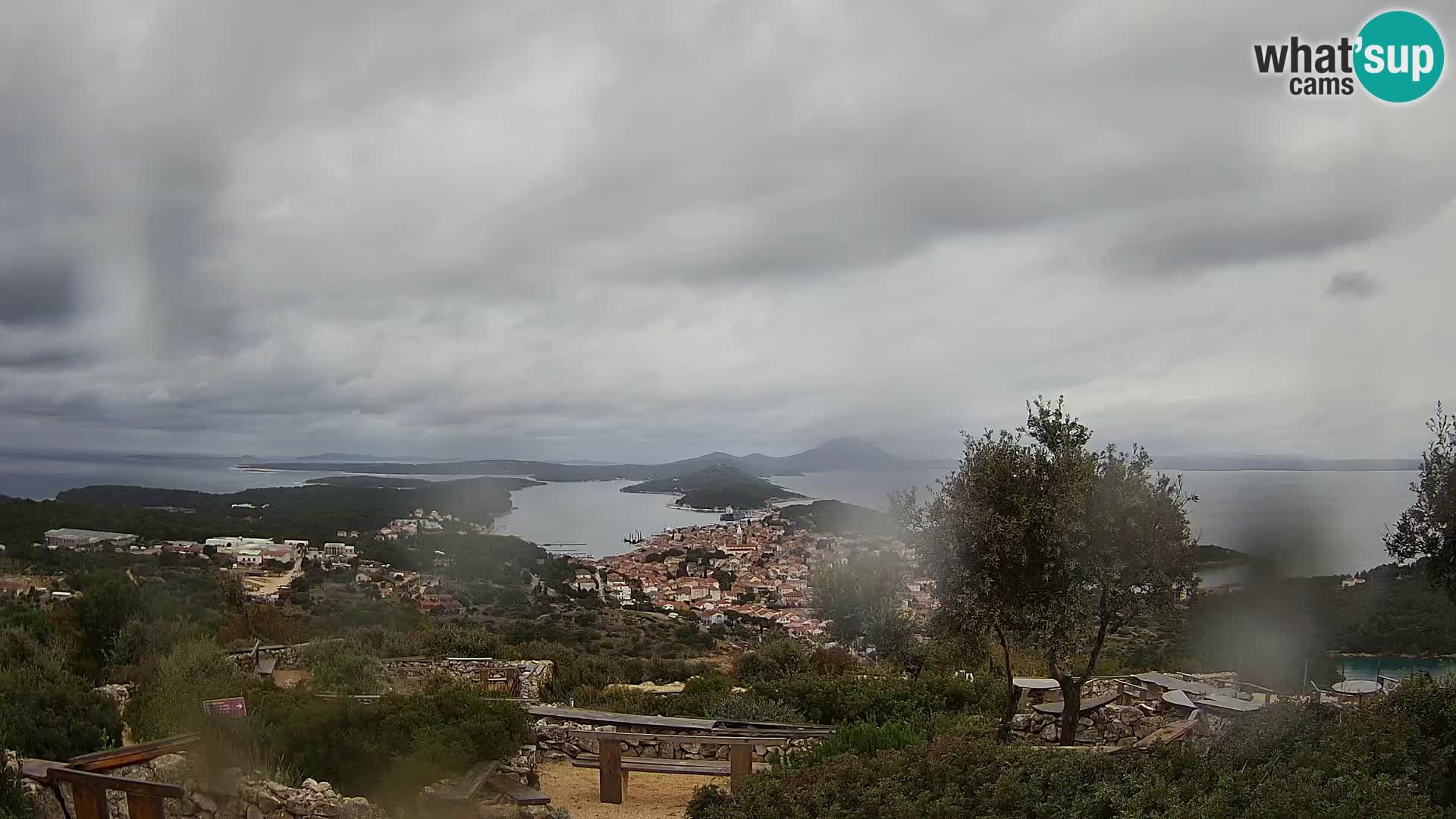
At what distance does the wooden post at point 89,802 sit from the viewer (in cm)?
544

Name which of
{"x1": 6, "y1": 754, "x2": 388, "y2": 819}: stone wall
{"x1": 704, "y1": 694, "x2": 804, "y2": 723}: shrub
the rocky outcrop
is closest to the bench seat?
{"x1": 704, "y1": 694, "x2": 804, "y2": 723}: shrub

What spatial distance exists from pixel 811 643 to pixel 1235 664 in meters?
7.59

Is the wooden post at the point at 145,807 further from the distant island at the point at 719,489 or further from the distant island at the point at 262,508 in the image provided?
the distant island at the point at 719,489

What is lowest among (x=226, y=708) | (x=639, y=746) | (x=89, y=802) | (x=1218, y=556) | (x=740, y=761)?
(x=639, y=746)

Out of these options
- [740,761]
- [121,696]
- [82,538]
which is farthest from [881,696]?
[82,538]

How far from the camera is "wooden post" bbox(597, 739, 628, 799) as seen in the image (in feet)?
25.8

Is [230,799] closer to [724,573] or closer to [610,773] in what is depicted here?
[610,773]

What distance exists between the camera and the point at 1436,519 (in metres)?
7.44

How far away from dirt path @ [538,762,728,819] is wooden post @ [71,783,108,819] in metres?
3.47

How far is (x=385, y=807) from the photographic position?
6645mm

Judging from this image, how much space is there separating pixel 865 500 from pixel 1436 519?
13.2 meters

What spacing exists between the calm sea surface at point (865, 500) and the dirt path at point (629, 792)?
3831mm

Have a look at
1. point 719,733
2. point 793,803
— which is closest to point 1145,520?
point 793,803

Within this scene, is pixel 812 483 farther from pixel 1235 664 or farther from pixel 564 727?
pixel 564 727
